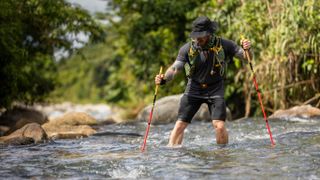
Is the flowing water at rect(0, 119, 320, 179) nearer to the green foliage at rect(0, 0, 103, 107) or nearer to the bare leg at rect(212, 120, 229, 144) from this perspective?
the bare leg at rect(212, 120, 229, 144)

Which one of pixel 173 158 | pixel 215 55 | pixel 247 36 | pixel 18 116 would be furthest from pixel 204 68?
pixel 18 116

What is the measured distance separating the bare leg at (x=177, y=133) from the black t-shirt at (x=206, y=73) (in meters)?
0.49

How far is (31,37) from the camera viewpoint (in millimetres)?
18062

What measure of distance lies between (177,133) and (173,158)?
3.97ft

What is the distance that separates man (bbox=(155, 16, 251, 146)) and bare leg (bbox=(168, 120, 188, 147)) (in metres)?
0.02

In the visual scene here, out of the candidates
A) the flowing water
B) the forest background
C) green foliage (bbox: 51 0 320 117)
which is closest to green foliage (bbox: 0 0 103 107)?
the forest background

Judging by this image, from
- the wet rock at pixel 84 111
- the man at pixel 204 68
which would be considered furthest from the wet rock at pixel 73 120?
the wet rock at pixel 84 111

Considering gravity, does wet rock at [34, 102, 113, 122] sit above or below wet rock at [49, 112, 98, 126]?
above

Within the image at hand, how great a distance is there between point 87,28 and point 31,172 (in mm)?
10916

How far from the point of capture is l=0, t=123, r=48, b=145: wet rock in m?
10.8

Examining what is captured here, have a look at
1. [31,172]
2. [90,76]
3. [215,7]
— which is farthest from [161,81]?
[90,76]

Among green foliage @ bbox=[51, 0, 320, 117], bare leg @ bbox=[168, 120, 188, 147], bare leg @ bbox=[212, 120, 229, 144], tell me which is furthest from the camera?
green foliage @ bbox=[51, 0, 320, 117]

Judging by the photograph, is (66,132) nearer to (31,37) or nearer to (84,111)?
(31,37)

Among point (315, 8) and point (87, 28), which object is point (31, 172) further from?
point (87, 28)
